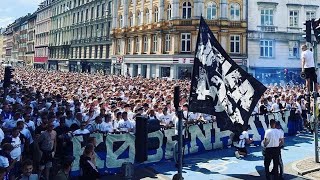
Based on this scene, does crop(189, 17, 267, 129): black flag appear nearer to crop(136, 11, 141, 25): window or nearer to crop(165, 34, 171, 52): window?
crop(165, 34, 171, 52): window

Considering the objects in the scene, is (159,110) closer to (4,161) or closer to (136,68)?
(4,161)

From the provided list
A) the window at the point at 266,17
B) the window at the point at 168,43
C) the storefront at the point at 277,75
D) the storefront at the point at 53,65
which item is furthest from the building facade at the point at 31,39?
the storefront at the point at 277,75

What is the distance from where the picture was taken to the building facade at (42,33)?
3440 inches

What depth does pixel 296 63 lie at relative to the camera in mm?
42469

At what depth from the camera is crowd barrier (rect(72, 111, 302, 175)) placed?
11.1 metres

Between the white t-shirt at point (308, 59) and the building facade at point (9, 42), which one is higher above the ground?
the building facade at point (9, 42)

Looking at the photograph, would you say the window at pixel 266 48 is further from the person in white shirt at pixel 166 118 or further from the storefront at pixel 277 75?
the person in white shirt at pixel 166 118

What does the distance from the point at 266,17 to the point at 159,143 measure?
34.1 meters

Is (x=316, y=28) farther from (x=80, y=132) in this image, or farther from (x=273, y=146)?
(x=80, y=132)

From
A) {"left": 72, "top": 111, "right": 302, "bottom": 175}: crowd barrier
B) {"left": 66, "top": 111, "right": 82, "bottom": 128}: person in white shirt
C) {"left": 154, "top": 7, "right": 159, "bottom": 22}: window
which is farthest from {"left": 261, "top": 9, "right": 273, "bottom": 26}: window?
{"left": 66, "top": 111, "right": 82, "bottom": 128}: person in white shirt

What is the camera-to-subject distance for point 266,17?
1654 inches

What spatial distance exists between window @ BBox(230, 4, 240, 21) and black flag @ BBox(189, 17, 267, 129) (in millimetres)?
33801

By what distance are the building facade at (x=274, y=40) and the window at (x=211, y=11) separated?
4382 millimetres

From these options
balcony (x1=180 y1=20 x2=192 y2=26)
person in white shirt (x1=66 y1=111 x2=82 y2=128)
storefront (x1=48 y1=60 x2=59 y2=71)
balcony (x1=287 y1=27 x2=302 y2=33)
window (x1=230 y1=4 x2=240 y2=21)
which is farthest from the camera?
storefront (x1=48 y1=60 x2=59 y2=71)
